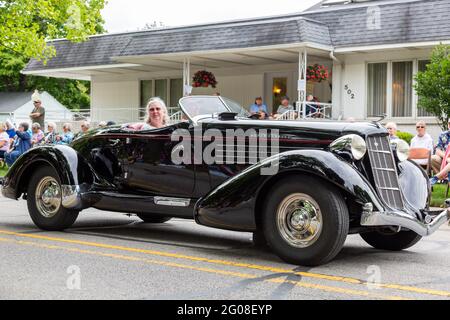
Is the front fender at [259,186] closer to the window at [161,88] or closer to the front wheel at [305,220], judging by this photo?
the front wheel at [305,220]

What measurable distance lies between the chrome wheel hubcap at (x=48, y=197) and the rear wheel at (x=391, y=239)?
3.69 m

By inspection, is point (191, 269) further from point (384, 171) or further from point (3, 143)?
point (3, 143)

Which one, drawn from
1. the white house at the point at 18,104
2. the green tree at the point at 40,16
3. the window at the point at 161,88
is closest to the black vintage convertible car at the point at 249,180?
the green tree at the point at 40,16

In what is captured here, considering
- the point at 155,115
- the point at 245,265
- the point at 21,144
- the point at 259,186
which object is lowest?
the point at 245,265

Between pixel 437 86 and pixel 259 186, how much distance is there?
34.3 ft

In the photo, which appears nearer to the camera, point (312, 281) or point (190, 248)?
point (312, 281)

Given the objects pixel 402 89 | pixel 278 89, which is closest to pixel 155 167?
pixel 402 89

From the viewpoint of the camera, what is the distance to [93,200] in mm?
7793

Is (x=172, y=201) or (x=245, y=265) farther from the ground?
(x=172, y=201)

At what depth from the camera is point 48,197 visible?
807 centimetres

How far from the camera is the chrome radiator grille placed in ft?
20.5
